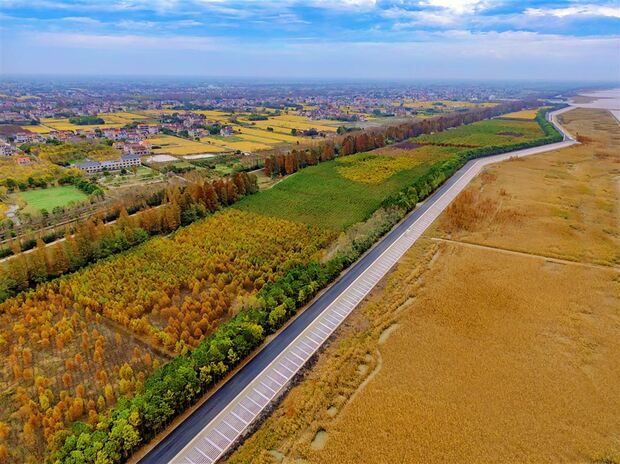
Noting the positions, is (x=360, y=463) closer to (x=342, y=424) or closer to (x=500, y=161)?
(x=342, y=424)

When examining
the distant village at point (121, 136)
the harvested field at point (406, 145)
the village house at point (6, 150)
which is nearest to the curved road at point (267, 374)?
the harvested field at point (406, 145)

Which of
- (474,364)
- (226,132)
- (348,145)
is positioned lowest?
(474,364)

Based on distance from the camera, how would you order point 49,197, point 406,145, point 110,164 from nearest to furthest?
point 49,197 < point 110,164 < point 406,145

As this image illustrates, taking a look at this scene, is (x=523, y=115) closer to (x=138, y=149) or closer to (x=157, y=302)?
(x=138, y=149)

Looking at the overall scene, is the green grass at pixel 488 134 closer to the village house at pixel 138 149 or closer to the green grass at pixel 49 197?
the village house at pixel 138 149

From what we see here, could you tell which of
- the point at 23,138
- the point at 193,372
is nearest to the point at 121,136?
the point at 23,138

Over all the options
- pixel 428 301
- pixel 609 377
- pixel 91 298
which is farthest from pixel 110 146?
pixel 609 377
